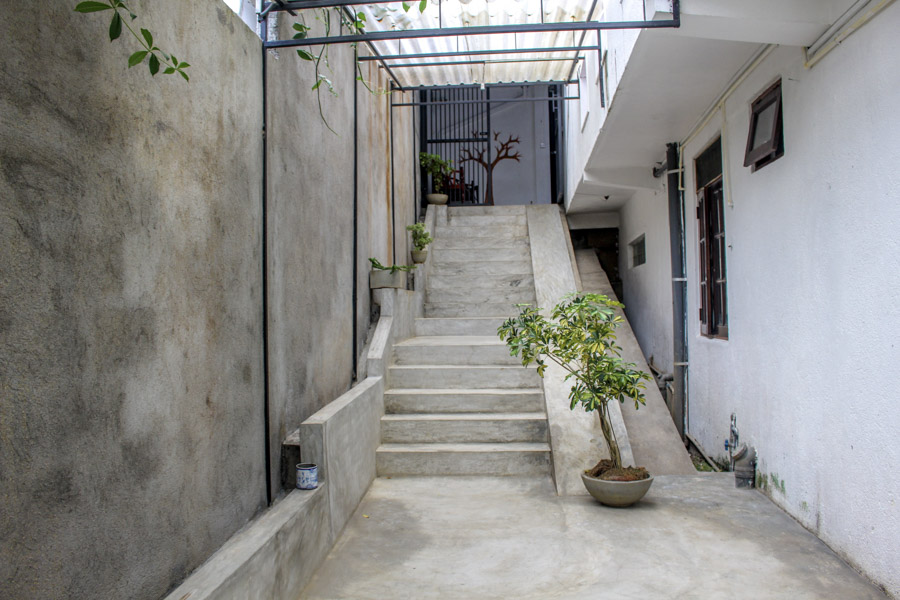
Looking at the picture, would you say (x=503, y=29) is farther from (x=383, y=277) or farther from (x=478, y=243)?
(x=478, y=243)

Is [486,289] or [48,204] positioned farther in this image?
[486,289]

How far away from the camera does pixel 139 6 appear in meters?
2.10

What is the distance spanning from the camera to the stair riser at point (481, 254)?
802cm

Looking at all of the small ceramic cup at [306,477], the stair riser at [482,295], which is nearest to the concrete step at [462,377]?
the stair riser at [482,295]

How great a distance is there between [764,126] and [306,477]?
323 cm

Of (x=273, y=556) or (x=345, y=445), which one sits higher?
(x=345, y=445)

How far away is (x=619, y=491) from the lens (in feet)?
11.9

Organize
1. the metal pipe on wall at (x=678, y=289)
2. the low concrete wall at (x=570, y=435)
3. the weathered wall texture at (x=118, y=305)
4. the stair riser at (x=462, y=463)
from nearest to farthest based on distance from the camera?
the weathered wall texture at (x=118, y=305), the low concrete wall at (x=570, y=435), the stair riser at (x=462, y=463), the metal pipe on wall at (x=678, y=289)

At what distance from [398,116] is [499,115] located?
6691mm

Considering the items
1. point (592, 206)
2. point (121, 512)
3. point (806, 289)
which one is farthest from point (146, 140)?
point (592, 206)

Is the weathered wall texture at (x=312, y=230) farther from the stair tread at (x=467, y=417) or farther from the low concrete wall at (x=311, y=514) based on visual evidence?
the stair tread at (x=467, y=417)

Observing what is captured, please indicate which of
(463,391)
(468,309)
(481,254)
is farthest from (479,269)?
(463,391)

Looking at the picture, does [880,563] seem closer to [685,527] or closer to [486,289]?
[685,527]

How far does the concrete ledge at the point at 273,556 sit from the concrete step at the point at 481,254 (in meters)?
5.18
